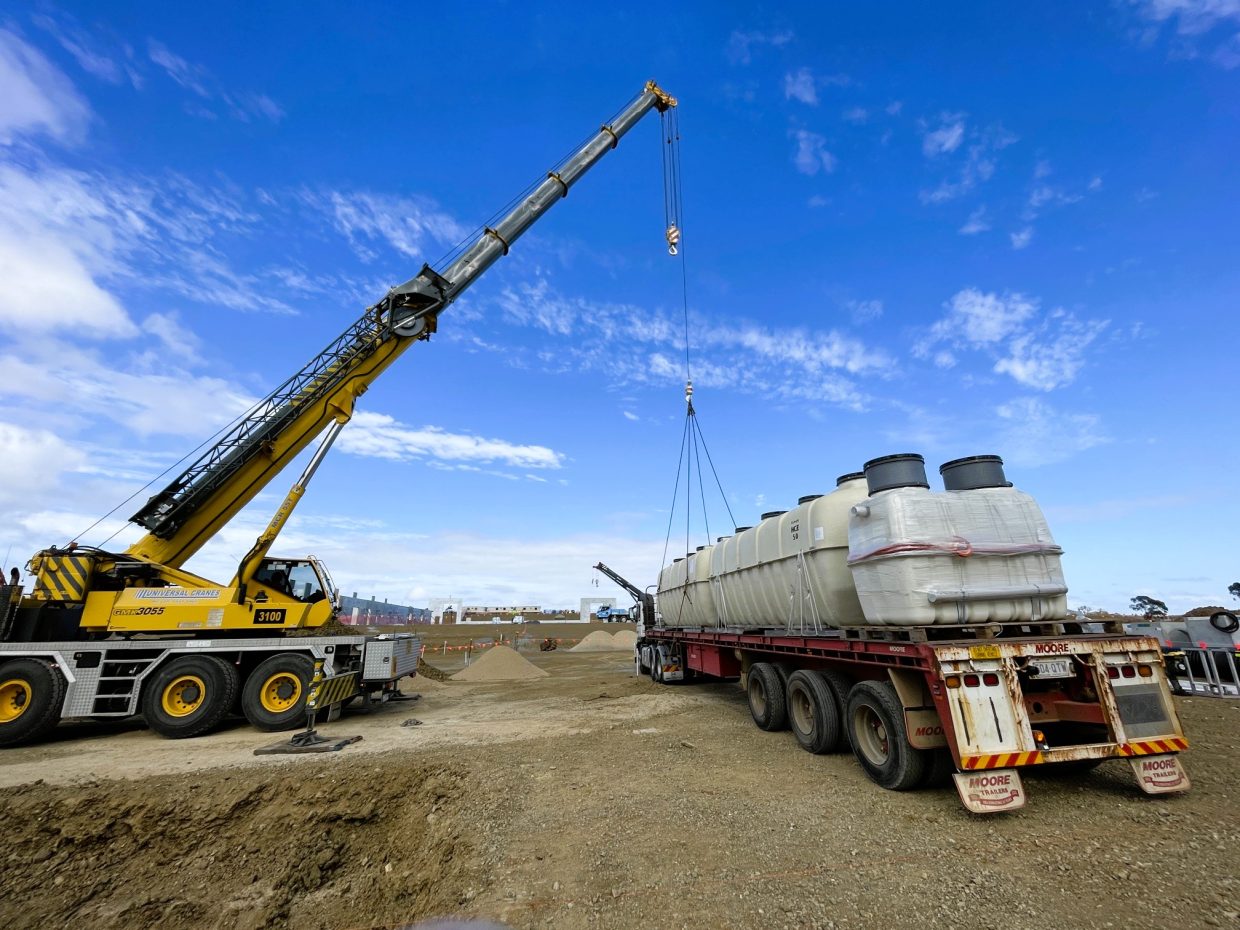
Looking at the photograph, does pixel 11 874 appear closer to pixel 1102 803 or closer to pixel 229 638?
pixel 229 638

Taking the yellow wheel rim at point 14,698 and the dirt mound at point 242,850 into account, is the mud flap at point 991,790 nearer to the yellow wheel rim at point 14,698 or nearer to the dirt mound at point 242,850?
the dirt mound at point 242,850

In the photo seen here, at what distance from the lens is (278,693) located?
1044 cm

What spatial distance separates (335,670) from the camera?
1082 centimetres

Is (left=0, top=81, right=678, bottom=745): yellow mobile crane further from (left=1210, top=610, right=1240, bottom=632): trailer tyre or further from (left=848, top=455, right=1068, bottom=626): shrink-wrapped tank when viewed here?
(left=1210, top=610, right=1240, bottom=632): trailer tyre

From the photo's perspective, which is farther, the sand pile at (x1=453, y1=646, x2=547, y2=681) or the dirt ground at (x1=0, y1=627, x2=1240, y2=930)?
the sand pile at (x1=453, y1=646, x2=547, y2=681)

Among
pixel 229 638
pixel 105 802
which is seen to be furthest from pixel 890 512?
pixel 229 638

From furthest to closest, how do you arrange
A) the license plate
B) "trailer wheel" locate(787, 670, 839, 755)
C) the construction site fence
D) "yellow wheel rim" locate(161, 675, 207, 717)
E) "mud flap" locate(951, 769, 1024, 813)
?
the construction site fence, "yellow wheel rim" locate(161, 675, 207, 717), "trailer wheel" locate(787, 670, 839, 755), the license plate, "mud flap" locate(951, 769, 1024, 813)

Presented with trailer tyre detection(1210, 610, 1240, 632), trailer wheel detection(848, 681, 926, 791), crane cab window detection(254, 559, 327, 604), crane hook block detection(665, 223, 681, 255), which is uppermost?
crane hook block detection(665, 223, 681, 255)

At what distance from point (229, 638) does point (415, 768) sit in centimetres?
609

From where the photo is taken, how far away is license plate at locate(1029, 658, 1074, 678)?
5457 mm

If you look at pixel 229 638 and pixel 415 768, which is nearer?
pixel 415 768

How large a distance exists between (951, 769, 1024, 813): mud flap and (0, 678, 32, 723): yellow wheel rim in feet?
45.3

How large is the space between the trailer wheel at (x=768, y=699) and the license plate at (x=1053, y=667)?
3988 millimetres

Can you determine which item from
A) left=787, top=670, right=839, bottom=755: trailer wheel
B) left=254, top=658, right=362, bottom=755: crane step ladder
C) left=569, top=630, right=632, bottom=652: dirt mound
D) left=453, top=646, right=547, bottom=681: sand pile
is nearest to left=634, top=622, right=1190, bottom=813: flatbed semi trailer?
left=787, top=670, right=839, bottom=755: trailer wheel
